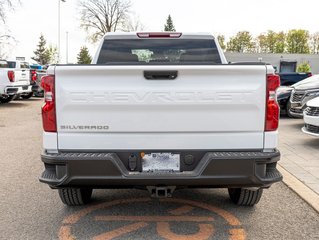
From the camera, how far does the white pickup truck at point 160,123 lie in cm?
351

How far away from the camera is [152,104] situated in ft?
11.5

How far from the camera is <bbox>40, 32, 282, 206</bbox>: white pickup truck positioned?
351cm

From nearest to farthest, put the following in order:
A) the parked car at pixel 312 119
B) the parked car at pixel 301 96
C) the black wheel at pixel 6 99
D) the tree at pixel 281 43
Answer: the parked car at pixel 312 119
the parked car at pixel 301 96
the black wheel at pixel 6 99
the tree at pixel 281 43

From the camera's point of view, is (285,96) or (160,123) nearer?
(160,123)

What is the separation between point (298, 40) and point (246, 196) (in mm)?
100122

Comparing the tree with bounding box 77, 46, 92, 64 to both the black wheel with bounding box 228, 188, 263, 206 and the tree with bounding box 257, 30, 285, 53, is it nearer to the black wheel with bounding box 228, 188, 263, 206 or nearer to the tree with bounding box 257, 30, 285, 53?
the tree with bounding box 257, 30, 285, 53

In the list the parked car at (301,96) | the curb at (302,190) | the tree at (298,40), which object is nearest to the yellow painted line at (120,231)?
the curb at (302,190)

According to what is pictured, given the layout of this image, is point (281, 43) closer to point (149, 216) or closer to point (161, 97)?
point (149, 216)

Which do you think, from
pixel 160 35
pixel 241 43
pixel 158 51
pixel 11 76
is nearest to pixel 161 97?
pixel 160 35

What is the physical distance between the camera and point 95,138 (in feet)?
11.7

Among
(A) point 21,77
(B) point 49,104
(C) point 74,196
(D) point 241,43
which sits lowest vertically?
(C) point 74,196

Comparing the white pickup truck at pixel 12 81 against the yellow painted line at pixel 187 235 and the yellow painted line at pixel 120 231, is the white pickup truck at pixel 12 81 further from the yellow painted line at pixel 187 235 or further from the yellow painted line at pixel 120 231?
the yellow painted line at pixel 187 235

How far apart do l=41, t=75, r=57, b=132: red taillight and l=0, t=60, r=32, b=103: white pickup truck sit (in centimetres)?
1394

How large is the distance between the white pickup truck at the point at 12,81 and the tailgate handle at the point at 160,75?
1430cm
